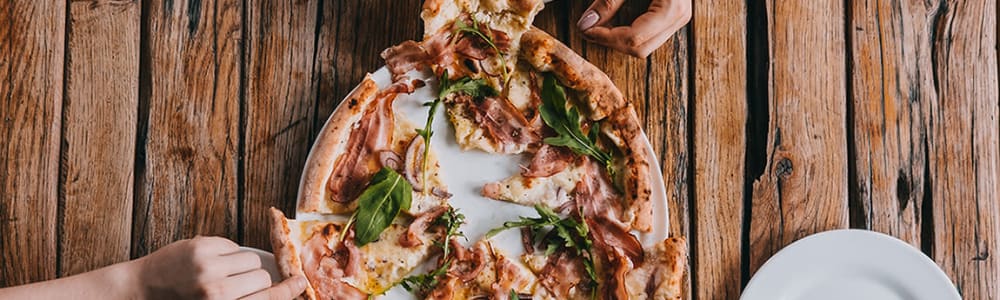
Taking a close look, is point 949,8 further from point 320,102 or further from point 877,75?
point 320,102

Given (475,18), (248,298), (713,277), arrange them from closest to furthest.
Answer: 1. (248,298)
2. (475,18)
3. (713,277)

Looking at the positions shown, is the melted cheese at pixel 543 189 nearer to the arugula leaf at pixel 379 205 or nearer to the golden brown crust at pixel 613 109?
the golden brown crust at pixel 613 109

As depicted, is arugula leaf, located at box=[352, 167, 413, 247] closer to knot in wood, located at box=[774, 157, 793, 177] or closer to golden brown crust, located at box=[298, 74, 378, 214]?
golden brown crust, located at box=[298, 74, 378, 214]

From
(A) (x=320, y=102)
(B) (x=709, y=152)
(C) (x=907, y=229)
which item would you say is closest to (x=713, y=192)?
(B) (x=709, y=152)

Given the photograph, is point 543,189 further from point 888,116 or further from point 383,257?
point 888,116

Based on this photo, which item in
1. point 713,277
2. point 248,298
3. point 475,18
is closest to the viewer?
point 248,298

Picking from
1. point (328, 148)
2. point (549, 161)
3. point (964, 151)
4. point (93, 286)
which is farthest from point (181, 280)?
point (964, 151)

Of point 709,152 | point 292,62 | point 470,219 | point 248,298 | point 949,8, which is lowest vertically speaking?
point 248,298
